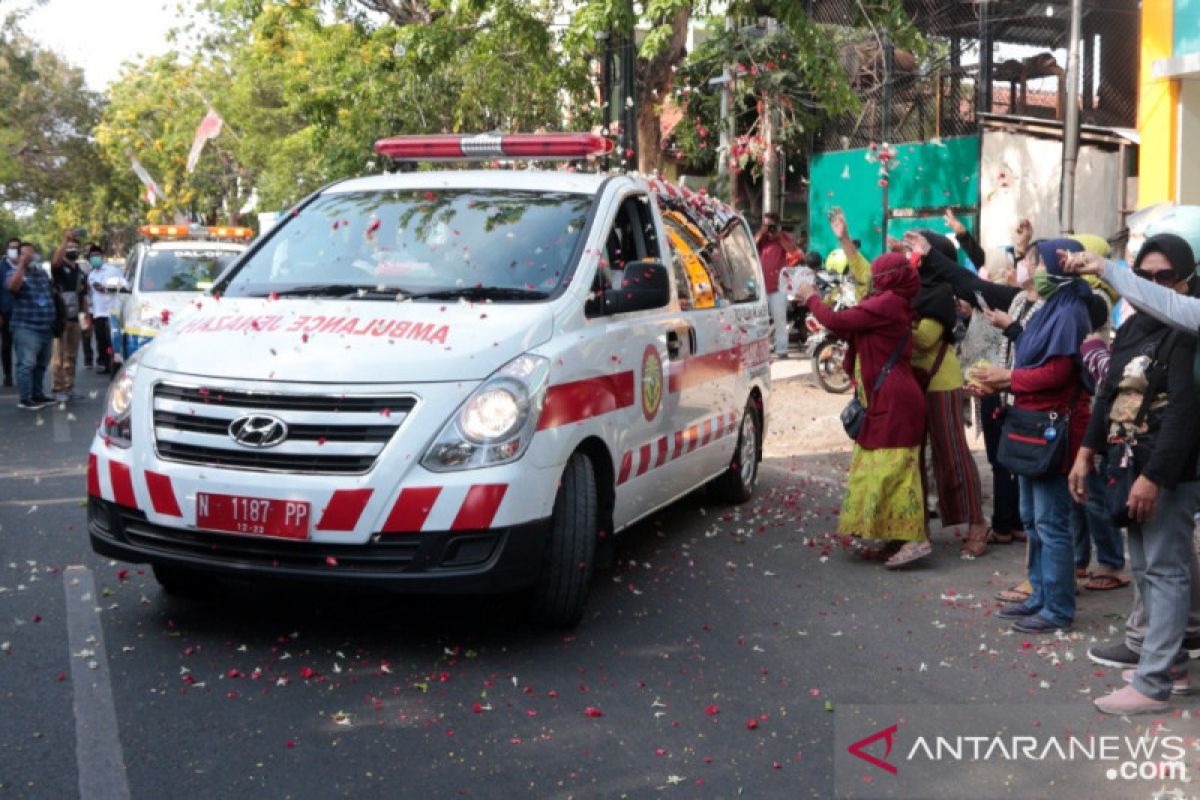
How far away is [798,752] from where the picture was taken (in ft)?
14.3

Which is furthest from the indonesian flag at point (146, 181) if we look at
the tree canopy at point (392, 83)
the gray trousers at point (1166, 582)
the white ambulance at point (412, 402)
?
the gray trousers at point (1166, 582)

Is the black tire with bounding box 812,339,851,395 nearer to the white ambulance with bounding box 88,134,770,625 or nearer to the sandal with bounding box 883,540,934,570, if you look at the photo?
the sandal with bounding box 883,540,934,570

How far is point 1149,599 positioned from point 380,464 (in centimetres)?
295

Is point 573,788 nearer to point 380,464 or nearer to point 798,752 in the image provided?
point 798,752

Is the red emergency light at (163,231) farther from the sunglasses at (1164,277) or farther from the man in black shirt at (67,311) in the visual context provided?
the sunglasses at (1164,277)

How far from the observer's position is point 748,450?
891cm

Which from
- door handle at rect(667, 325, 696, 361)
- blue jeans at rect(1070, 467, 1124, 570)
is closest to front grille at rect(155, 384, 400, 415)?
door handle at rect(667, 325, 696, 361)

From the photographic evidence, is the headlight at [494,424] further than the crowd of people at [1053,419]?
Yes

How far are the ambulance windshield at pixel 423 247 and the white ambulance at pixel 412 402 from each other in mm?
14

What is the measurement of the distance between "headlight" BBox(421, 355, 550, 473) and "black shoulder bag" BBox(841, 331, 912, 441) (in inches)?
98.6

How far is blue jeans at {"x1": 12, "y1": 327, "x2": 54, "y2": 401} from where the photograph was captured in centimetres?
1388

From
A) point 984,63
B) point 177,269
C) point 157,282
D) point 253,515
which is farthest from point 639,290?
point 984,63

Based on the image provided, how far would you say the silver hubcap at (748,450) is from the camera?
8719 millimetres

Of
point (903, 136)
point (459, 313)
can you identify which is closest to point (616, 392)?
point (459, 313)
